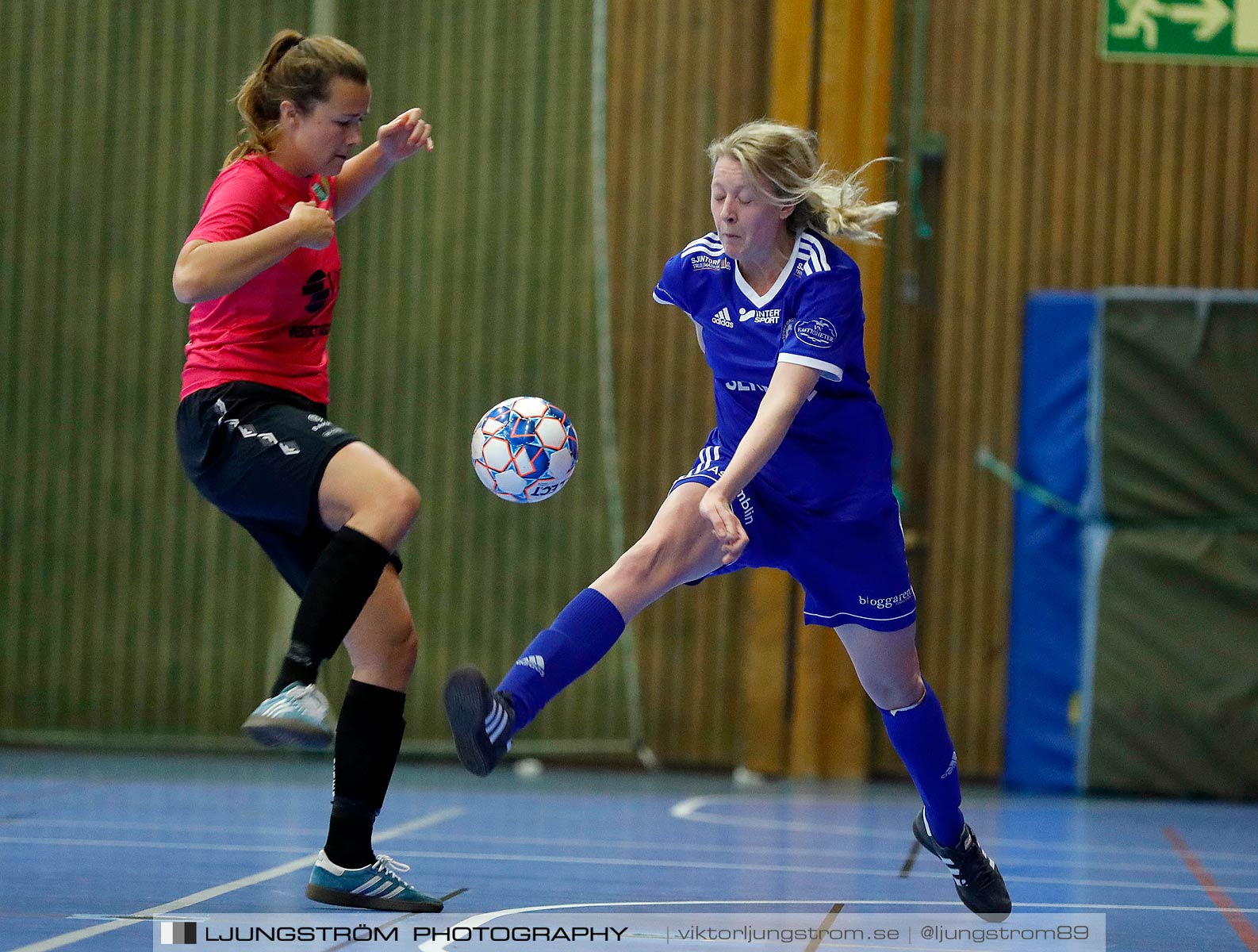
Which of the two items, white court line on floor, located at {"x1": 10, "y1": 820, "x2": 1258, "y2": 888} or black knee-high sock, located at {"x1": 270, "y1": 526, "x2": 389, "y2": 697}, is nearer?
black knee-high sock, located at {"x1": 270, "y1": 526, "x2": 389, "y2": 697}

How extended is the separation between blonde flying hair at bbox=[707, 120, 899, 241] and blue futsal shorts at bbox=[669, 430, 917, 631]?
571mm

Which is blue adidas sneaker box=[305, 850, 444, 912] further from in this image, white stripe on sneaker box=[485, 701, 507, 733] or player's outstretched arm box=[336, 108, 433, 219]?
player's outstretched arm box=[336, 108, 433, 219]

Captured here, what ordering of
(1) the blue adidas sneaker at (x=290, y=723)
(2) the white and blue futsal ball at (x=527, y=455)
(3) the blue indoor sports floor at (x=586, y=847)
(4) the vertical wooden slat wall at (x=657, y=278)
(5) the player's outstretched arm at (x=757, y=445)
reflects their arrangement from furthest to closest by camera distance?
(4) the vertical wooden slat wall at (x=657, y=278) < (2) the white and blue futsal ball at (x=527, y=455) < (3) the blue indoor sports floor at (x=586, y=847) < (5) the player's outstretched arm at (x=757, y=445) < (1) the blue adidas sneaker at (x=290, y=723)

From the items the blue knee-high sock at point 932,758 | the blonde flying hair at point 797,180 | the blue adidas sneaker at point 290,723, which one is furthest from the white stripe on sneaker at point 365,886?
the blonde flying hair at point 797,180

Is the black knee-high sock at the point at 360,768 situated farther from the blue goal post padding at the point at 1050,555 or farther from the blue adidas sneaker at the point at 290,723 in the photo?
the blue goal post padding at the point at 1050,555

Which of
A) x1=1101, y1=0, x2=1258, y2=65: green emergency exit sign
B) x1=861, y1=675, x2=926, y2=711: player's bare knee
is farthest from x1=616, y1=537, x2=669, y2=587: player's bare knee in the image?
x1=1101, y1=0, x2=1258, y2=65: green emergency exit sign

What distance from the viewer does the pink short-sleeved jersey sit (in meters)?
3.18

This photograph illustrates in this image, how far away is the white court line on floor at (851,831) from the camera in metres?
5.11

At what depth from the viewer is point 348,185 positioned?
354 cm

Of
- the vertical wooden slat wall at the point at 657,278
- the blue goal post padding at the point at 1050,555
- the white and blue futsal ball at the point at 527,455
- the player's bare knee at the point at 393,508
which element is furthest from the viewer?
the vertical wooden slat wall at the point at 657,278

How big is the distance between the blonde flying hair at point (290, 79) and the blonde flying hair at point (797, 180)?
811 mm

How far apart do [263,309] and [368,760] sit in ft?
3.22

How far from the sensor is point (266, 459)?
10.00 feet

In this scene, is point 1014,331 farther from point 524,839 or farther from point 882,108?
point 524,839
